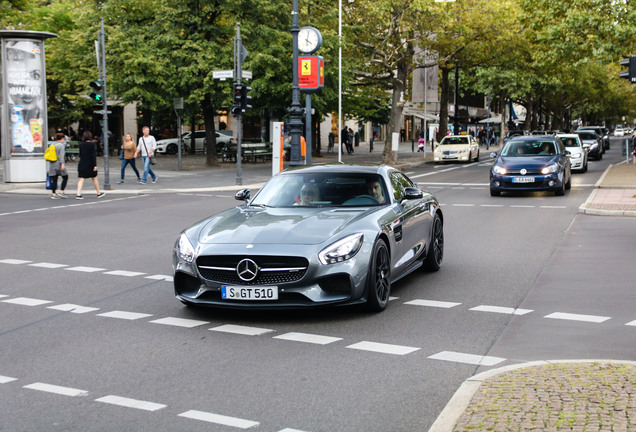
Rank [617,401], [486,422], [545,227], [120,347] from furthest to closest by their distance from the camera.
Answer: [545,227] → [120,347] → [617,401] → [486,422]

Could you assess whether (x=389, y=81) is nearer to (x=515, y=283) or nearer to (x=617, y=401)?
(x=515, y=283)

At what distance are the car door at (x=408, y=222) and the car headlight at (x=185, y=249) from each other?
2.10 m

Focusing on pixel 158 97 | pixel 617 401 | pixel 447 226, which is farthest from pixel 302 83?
pixel 617 401

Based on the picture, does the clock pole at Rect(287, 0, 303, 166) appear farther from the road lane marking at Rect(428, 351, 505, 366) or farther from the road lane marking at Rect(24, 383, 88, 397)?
the road lane marking at Rect(24, 383, 88, 397)

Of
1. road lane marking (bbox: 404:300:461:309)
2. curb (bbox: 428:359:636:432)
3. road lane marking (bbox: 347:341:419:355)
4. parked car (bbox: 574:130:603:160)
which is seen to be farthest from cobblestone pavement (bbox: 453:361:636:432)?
parked car (bbox: 574:130:603:160)

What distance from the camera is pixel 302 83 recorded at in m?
27.1

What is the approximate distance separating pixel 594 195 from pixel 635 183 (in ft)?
12.8

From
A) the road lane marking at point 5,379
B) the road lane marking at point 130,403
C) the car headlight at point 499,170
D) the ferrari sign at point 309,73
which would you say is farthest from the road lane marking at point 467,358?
the ferrari sign at point 309,73

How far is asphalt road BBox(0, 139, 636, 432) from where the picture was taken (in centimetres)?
512

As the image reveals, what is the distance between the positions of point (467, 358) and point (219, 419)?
214 cm

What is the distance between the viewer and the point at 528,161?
22.0 metres

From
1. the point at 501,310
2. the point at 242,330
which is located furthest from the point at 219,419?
the point at 501,310

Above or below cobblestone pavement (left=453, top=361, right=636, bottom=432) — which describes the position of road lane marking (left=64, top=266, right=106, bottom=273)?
below

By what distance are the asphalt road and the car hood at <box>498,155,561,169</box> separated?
910 cm
